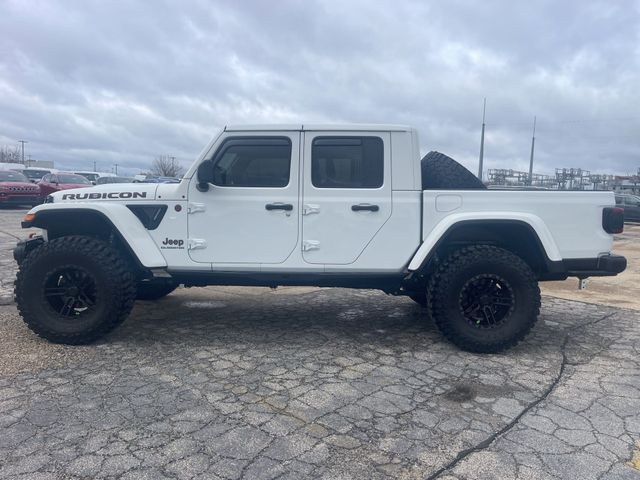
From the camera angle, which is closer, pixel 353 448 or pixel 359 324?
pixel 353 448

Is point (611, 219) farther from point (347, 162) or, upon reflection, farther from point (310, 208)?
point (310, 208)

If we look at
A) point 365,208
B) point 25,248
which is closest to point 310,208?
point 365,208

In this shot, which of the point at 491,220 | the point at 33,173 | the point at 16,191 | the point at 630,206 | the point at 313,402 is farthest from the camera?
the point at 33,173

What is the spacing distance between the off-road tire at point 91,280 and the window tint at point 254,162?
1.24 metres

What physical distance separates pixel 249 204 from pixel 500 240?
2.31m

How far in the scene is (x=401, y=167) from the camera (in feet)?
14.6

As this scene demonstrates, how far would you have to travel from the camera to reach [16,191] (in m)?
17.9

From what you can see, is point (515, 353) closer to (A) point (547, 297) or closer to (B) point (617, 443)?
(B) point (617, 443)

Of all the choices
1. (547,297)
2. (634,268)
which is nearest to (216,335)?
(547,297)

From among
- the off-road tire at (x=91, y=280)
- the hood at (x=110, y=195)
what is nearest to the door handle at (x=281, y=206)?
the hood at (x=110, y=195)

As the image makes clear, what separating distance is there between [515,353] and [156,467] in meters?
3.20

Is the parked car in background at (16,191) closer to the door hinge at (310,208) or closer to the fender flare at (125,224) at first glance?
the fender flare at (125,224)

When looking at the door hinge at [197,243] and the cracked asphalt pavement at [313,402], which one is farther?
the door hinge at [197,243]

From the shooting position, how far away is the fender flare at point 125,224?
4426 mm
